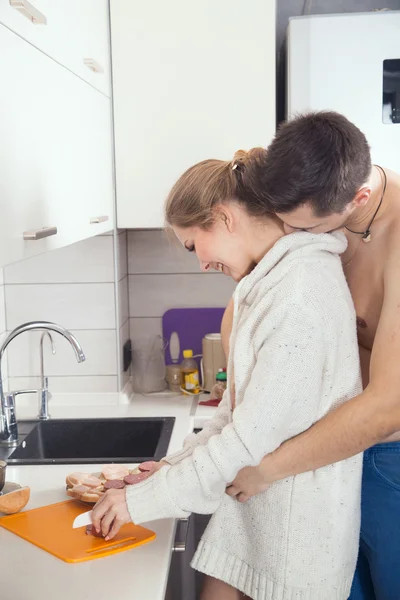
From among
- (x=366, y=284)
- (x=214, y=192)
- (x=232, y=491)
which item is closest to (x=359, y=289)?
(x=366, y=284)

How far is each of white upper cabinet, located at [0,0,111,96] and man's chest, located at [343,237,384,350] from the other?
76cm

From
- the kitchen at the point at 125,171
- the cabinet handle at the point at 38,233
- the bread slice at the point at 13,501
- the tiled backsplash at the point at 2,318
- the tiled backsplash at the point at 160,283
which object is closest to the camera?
the cabinet handle at the point at 38,233

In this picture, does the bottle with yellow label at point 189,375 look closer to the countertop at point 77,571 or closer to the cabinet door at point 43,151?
the cabinet door at point 43,151

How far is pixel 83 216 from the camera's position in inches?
74.6

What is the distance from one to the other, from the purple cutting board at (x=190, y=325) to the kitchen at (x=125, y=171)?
0.03 m

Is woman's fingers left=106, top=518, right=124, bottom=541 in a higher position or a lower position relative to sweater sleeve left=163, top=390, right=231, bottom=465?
lower

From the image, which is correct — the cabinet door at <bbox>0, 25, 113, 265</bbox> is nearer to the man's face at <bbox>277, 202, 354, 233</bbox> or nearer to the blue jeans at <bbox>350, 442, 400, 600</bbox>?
the man's face at <bbox>277, 202, 354, 233</bbox>

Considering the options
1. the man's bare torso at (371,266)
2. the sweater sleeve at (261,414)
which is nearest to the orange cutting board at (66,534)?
the sweater sleeve at (261,414)

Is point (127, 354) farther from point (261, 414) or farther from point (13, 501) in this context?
point (261, 414)

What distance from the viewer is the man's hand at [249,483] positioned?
140 cm

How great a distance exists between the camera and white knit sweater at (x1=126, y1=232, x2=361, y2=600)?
1312mm

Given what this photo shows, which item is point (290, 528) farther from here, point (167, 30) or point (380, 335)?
point (167, 30)

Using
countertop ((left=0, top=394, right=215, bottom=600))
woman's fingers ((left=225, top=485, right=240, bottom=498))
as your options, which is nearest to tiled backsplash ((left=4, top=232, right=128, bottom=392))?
countertop ((left=0, top=394, right=215, bottom=600))

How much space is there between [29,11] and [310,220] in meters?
0.61
